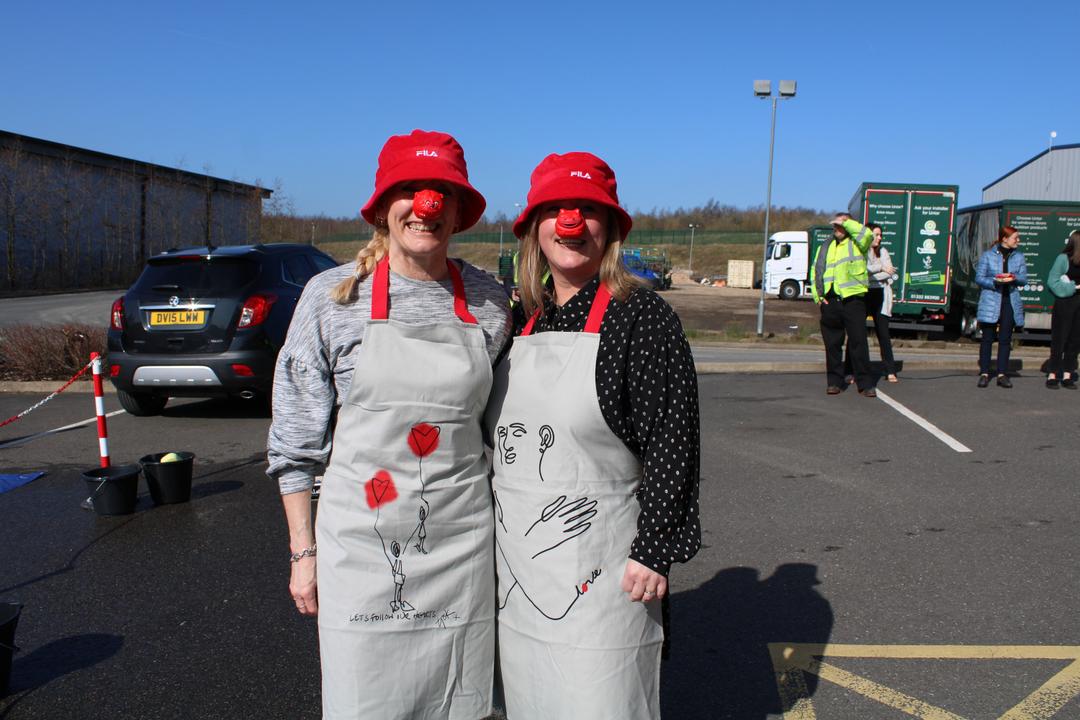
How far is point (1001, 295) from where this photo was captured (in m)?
10.0

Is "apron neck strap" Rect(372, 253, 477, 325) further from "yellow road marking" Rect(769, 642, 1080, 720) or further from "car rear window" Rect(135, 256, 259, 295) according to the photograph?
"car rear window" Rect(135, 256, 259, 295)

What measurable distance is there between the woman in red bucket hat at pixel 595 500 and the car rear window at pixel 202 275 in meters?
6.71

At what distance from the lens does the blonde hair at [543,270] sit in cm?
215

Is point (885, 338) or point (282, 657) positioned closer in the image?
point (282, 657)

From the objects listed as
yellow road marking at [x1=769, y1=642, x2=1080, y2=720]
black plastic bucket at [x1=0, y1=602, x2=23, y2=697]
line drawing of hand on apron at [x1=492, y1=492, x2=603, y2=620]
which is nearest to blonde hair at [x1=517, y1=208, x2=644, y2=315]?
line drawing of hand on apron at [x1=492, y1=492, x2=603, y2=620]

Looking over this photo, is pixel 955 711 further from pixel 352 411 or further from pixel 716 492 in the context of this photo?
pixel 716 492

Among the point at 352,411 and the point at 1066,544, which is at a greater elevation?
the point at 352,411

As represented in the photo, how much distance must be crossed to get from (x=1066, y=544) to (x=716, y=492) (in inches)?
78.2

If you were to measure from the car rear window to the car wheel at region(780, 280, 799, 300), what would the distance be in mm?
30035

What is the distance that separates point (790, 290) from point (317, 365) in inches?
1382

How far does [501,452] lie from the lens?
2109 millimetres

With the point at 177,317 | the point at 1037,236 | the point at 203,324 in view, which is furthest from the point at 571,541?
the point at 1037,236

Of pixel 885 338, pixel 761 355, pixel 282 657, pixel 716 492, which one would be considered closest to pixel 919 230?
pixel 761 355

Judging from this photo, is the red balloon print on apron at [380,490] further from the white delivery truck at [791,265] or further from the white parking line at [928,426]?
the white delivery truck at [791,265]
